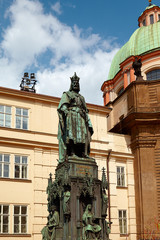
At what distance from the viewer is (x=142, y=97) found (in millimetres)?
29188

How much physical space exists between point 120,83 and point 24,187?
17.9 meters

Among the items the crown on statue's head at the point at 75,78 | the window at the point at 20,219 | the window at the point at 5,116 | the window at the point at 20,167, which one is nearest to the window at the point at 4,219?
the window at the point at 20,219

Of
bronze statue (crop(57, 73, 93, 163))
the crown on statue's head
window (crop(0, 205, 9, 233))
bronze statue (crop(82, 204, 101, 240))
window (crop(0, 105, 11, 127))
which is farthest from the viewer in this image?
window (crop(0, 105, 11, 127))

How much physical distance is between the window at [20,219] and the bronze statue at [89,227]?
1282cm

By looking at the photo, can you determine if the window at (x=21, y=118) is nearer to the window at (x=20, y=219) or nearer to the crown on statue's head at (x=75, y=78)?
the window at (x=20, y=219)

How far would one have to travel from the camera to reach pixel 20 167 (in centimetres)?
2380

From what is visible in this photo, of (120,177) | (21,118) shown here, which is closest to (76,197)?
(21,118)

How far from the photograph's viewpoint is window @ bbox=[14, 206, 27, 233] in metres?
22.5

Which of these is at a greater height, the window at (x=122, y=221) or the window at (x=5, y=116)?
the window at (x=5, y=116)

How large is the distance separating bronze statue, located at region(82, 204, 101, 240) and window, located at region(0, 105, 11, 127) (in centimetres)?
1455

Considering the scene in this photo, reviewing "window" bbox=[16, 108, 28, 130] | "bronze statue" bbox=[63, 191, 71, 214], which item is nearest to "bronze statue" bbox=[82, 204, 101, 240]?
"bronze statue" bbox=[63, 191, 71, 214]

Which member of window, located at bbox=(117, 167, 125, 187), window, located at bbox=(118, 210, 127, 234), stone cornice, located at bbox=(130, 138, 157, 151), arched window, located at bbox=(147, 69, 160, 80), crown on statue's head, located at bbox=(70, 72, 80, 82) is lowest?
window, located at bbox=(118, 210, 127, 234)

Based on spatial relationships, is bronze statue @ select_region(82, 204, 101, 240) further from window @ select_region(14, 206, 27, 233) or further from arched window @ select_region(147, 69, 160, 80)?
arched window @ select_region(147, 69, 160, 80)

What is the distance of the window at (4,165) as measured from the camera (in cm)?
2311
